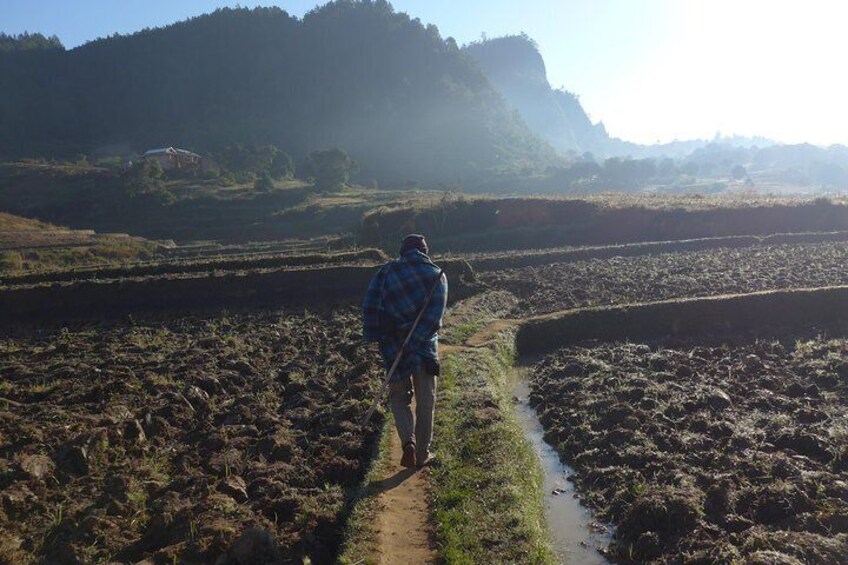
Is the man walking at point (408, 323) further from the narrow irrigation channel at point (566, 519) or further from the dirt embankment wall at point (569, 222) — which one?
the dirt embankment wall at point (569, 222)

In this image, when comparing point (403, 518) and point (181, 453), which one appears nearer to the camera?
point (403, 518)

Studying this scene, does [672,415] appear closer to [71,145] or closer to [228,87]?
[71,145]

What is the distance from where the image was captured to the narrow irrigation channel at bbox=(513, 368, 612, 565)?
661cm

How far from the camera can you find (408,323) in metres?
7.18

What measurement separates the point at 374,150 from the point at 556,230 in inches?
3092

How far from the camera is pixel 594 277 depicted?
2442 cm

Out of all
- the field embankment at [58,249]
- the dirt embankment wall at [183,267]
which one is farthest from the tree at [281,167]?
the dirt embankment wall at [183,267]

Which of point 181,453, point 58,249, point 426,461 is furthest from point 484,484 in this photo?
point 58,249

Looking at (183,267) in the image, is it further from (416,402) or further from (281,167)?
(281,167)

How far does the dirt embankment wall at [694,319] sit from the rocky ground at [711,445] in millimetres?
2149

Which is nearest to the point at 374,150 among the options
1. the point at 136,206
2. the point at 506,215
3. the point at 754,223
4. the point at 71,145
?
the point at 71,145

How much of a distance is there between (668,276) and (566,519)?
18.1m

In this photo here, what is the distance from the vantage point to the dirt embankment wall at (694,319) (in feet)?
55.4

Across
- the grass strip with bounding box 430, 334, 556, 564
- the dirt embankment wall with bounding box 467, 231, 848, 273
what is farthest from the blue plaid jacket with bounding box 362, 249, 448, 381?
the dirt embankment wall with bounding box 467, 231, 848, 273
